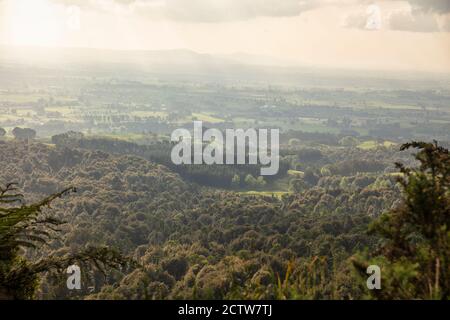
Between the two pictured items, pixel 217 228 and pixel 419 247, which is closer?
pixel 419 247

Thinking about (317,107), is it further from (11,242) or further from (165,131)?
(11,242)

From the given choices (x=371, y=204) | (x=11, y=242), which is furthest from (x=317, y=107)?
(x=11, y=242)

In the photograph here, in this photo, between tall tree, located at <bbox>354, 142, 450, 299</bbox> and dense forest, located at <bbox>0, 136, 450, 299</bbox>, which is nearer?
tall tree, located at <bbox>354, 142, 450, 299</bbox>

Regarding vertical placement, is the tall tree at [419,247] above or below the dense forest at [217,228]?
above

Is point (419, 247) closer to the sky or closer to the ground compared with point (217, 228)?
closer to the sky

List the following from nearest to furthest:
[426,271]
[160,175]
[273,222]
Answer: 1. [426,271]
2. [273,222]
3. [160,175]

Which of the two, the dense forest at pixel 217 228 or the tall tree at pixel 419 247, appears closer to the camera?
the tall tree at pixel 419 247

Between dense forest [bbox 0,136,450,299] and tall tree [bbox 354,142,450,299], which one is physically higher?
tall tree [bbox 354,142,450,299]
